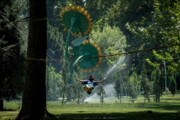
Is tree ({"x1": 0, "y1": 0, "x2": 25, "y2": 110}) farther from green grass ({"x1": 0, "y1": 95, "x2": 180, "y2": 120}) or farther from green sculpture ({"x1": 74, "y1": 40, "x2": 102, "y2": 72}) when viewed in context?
green sculpture ({"x1": 74, "y1": 40, "x2": 102, "y2": 72})

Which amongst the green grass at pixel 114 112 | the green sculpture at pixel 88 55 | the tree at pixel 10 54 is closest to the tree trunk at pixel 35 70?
the green grass at pixel 114 112

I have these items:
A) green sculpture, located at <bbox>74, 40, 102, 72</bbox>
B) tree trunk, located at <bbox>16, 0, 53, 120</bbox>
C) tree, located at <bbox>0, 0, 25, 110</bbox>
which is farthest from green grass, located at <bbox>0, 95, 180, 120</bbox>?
green sculpture, located at <bbox>74, 40, 102, 72</bbox>

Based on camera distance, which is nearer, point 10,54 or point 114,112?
point 114,112

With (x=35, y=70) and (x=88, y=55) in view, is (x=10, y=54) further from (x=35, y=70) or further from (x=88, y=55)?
(x=88, y=55)

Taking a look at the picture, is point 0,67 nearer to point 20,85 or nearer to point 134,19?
point 20,85

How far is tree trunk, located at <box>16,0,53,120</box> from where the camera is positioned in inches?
481

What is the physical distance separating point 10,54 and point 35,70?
27.9 ft

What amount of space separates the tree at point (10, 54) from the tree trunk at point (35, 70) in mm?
7582

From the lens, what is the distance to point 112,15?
61.4 meters

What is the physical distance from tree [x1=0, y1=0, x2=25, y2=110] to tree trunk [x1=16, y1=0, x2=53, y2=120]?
7.58m

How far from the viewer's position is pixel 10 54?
20.3 m

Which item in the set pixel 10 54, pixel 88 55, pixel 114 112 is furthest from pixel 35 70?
pixel 88 55

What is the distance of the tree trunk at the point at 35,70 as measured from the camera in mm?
12227

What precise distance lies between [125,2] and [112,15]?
159 inches
